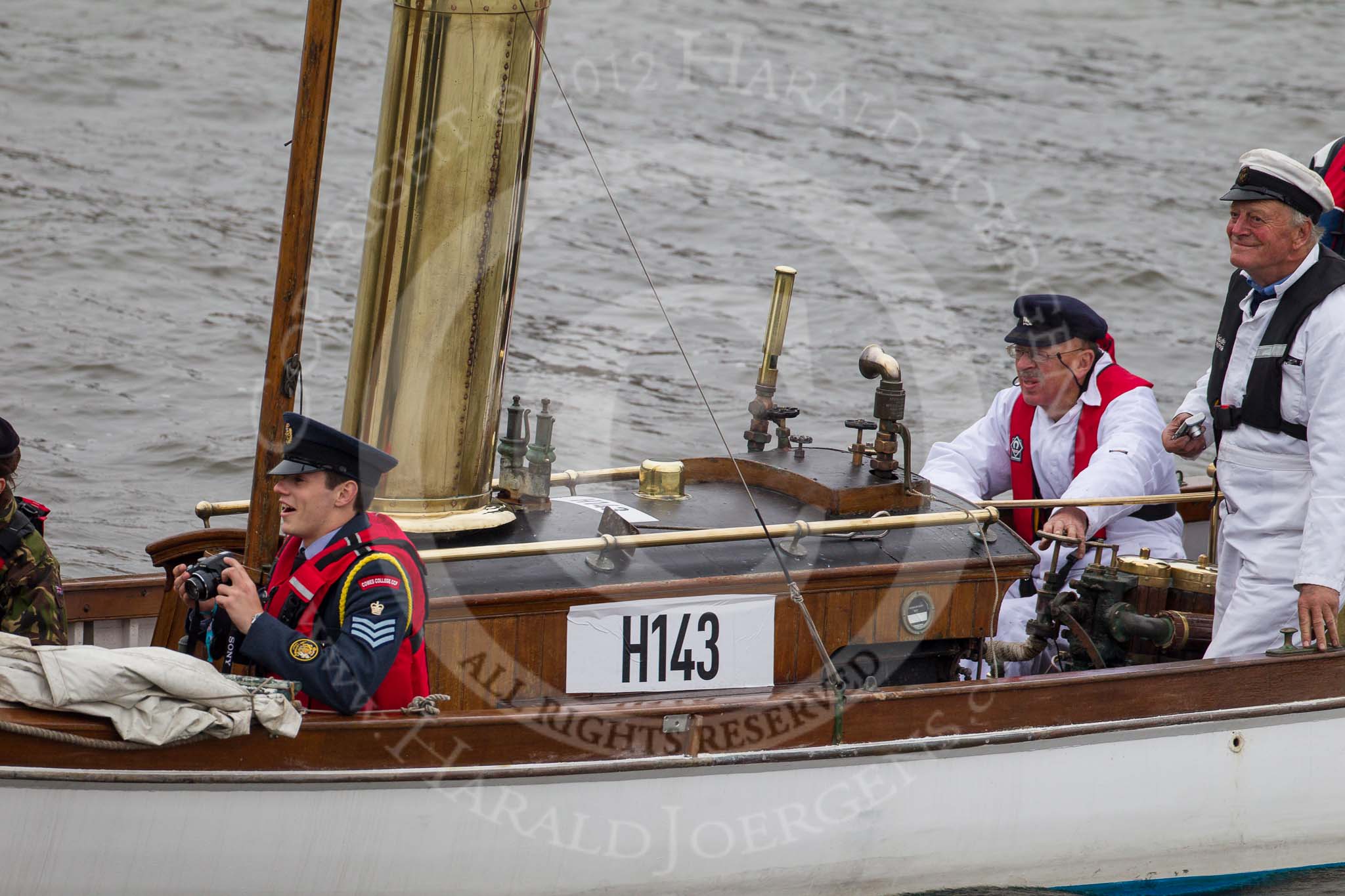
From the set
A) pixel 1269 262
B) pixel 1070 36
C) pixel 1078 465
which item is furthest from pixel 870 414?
pixel 1070 36

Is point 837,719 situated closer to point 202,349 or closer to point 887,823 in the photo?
point 887,823

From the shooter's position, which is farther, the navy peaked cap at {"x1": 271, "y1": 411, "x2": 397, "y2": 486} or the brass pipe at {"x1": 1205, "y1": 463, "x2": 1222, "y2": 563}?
the brass pipe at {"x1": 1205, "y1": 463, "x2": 1222, "y2": 563}

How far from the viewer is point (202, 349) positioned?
10.8m

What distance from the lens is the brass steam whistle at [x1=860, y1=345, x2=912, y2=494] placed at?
4.59 meters

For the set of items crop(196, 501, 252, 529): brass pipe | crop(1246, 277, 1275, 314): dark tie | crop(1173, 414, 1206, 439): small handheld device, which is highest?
crop(1246, 277, 1275, 314): dark tie

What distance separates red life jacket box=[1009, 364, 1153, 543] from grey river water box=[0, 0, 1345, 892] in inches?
157

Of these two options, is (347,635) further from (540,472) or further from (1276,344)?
(1276,344)

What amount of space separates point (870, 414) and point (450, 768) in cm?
677

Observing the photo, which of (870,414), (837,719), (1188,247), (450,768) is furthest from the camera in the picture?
(1188,247)

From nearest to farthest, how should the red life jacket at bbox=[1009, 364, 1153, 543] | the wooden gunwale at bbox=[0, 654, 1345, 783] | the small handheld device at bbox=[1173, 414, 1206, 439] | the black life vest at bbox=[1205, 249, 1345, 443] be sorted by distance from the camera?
the wooden gunwale at bbox=[0, 654, 1345, 783]
the black life vest at bbox=[1205, 249, 1345, 443]
the small handheld device at bbox=[1173, 414, 1206, 439]
the red life jacket at bbox=[1009, 364, 1153, 543]

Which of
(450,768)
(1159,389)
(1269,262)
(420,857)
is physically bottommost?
(420,857)

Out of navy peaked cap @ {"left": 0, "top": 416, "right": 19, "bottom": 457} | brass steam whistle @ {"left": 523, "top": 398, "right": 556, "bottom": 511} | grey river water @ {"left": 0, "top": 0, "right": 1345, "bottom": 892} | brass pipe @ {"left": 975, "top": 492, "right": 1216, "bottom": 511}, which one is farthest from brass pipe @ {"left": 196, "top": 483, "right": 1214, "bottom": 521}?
grey river water @ {"left": 0, "top": 0, "right": 1345, "bottom": 892}

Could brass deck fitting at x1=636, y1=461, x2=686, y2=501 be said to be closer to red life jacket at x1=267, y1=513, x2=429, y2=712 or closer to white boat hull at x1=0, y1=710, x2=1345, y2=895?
white boat hull at x1=0, y1=710, x2=1345, y2=895

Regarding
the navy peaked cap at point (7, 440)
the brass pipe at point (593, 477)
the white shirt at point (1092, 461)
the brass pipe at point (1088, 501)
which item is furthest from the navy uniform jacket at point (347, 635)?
the white shirt at point (1092, 461)
